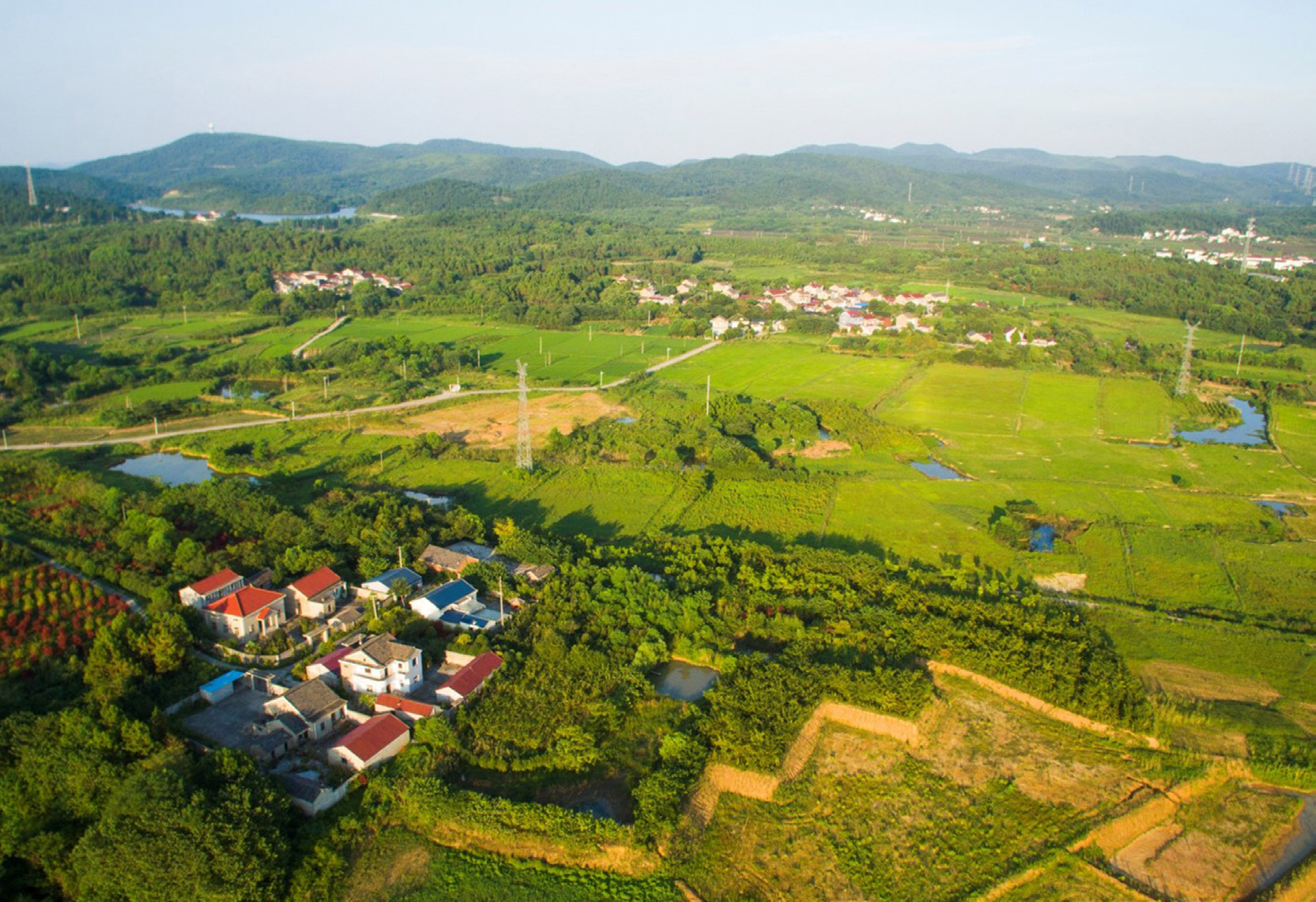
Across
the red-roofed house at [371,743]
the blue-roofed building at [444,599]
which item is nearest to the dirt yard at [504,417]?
the blue-roofed building at [444,599]

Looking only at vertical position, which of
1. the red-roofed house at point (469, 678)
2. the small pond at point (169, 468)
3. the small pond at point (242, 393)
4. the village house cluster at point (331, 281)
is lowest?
the small pond at point (169, 468)

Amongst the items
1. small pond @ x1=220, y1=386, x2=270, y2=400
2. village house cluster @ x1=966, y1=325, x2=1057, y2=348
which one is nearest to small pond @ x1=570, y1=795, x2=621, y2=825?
small pond @ x1=220, y1=386, x2=270, y2=400

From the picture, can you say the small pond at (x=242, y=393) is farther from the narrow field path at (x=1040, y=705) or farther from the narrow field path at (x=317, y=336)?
the narrow field path at (x=1040, y=705)

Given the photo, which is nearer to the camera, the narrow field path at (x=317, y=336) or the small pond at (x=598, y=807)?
the small pond at (x=598, y=807)

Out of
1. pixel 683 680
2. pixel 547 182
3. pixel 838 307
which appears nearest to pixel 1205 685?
pixel 683 680

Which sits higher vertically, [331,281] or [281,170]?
[281,170]

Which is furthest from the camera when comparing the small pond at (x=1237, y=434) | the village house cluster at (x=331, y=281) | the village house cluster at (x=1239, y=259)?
the village house cluster at (x=1239, y=259)

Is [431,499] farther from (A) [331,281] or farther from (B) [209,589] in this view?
(A) [331,281]
